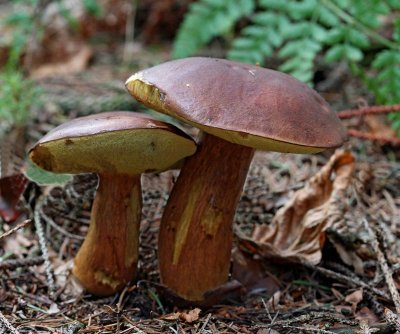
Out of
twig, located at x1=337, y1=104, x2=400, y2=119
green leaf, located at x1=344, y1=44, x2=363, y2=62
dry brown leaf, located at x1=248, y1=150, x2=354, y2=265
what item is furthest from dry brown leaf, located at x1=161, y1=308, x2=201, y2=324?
green leaf, located at x1=344, y1=44, x2=363, y2=62

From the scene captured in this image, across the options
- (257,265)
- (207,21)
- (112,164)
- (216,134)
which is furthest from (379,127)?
(112,164)

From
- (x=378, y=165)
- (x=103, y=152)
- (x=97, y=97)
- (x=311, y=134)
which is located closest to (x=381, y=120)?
(x=378, y=165)

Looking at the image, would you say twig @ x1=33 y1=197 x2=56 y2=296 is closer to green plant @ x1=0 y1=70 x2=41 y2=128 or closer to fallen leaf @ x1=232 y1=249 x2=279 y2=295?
fallen leaf @ x1=232 y1=249 x2=279 y2=295

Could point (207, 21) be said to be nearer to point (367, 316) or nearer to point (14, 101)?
point (14, 101)

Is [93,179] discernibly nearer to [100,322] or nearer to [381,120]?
[100,322]

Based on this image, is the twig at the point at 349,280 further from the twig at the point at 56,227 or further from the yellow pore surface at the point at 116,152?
the twig at the point at 56,227
